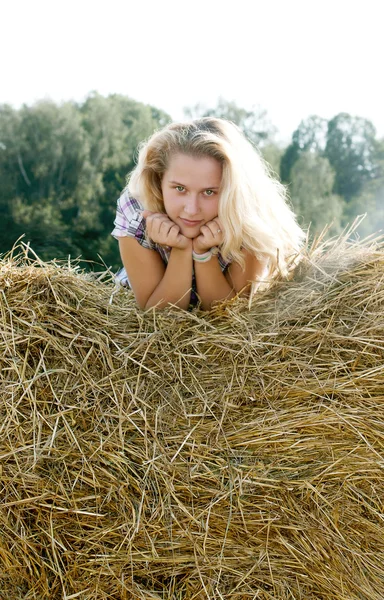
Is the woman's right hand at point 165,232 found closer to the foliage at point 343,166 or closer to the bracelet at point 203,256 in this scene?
the bracelet at point 203,256

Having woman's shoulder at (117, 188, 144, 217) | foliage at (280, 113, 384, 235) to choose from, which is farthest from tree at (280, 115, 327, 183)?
woman's shoulder at (117, 188, 144, 217)

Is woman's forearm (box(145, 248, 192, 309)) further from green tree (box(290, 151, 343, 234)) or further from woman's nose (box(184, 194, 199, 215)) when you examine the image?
green tree (box(290, 151, 343, 234))

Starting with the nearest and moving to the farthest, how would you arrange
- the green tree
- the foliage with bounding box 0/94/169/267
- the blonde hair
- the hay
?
the hay
the blonde hair
the foliage with bounding box 0/94/169/267
the green tree

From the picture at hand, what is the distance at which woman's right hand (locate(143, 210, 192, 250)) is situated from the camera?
2.90 meters

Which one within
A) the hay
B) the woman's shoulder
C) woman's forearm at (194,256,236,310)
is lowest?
the hay

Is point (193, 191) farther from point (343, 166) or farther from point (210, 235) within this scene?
point (343, 166)

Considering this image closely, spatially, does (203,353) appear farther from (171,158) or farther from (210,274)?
(171,158)

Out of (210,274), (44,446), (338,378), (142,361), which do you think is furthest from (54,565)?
(210,274)

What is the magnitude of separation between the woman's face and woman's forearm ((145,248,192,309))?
10 cm

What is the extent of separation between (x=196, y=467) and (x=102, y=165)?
912 inches

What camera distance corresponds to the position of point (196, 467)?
7.29 ft

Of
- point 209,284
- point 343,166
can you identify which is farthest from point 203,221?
point 343,166

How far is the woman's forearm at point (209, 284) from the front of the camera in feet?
9.62

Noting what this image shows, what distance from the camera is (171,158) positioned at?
2.99 metres
